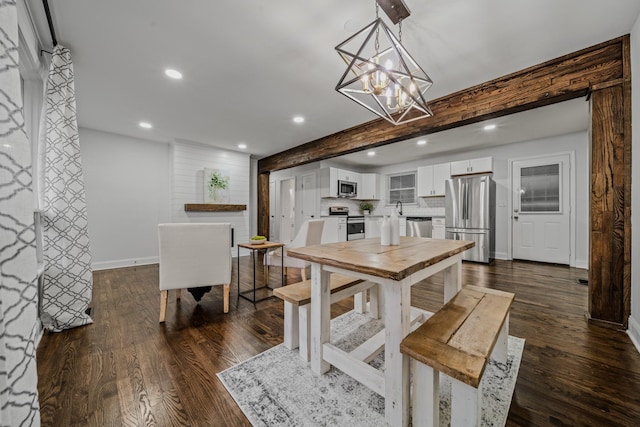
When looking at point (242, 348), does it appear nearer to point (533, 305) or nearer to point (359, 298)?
point (359, 298)

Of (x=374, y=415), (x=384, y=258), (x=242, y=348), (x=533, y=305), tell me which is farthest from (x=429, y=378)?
(x=533, y=305)

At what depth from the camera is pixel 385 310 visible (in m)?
1.18

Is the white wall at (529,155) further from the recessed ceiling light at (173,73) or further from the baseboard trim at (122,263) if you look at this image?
the baseboard trim at (122,263)

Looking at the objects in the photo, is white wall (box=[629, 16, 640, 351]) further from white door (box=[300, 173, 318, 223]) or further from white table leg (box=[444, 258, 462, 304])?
white door (box=[300, 173, 318, 223])

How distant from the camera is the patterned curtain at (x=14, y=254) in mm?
713

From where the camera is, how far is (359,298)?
7.83ft

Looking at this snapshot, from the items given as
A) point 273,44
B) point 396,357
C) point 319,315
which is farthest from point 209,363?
point 273,44

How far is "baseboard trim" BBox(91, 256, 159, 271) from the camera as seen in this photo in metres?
4.23

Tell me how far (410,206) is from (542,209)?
2613mm

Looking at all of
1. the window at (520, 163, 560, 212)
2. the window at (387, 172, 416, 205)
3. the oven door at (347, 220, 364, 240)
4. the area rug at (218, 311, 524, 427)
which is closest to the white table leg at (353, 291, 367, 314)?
the area rug at (218, 311, 524, 427)

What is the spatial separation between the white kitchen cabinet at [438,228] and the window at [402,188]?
3.31 ft

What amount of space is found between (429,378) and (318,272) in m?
0.74

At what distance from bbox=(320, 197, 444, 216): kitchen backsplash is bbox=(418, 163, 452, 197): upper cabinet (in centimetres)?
42

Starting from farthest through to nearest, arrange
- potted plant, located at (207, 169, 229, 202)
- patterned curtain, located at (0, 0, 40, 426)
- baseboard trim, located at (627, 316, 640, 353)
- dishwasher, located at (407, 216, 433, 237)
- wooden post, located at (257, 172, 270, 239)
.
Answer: wooden post, located at (257, 172, 270, 239) < dishwasher, located at (407, 216, 433, 237) < potted plant, located at (207, 169, 229, 202) < baseboard trim, located at (627, 316, 640, 353) < patterned curtain, located at (0, 0, 40, 426)
